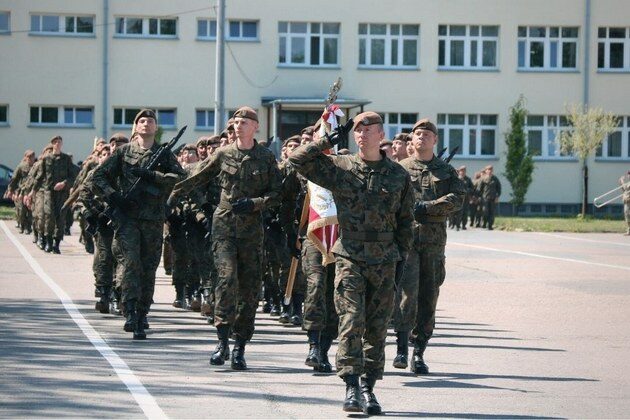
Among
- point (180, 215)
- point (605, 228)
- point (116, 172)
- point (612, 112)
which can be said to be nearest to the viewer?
point (116, 172)

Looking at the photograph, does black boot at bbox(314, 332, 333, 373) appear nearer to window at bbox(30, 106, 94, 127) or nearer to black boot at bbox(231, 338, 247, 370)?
black boot at bbox(231, 338, 247, 370)

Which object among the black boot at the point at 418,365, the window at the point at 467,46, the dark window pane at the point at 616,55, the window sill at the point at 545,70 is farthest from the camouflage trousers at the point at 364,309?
the dark window pane at the point at 616,55

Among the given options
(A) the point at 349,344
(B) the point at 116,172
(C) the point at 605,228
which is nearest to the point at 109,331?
(B) the point at 116,172

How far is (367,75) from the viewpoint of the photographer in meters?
51.9

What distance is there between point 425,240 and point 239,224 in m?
1.57

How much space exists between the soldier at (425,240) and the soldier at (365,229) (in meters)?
1.98

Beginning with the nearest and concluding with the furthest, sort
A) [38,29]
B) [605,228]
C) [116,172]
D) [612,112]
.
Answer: [116,172]
[605,228]
[38,29]
[612,112]

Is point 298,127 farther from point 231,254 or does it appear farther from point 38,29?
point 231,254

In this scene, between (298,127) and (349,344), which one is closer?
(349,344)

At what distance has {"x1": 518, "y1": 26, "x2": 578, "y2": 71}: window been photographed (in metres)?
53.4

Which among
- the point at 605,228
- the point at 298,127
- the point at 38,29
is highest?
the point at 38,29

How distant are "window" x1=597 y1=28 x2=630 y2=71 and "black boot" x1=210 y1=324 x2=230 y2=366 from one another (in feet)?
149

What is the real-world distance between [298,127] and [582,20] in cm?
1231

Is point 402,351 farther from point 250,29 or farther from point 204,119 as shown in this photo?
point 250,29
